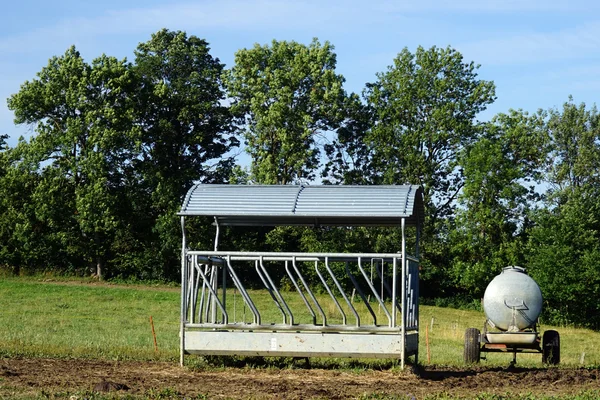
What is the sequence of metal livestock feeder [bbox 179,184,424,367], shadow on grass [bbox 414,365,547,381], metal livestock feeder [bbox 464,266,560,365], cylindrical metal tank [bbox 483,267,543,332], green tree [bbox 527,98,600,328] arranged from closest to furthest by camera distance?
metal livestock feeder [bbox 179,184,424,367] < shadow on grass [bbox 414,365,547,381] < metal livestock feeder [bbox 464,266,560,365] < cylindrical metal tank [bbox 483,267,543,332] < green tree [bbox 527,98,600,328]

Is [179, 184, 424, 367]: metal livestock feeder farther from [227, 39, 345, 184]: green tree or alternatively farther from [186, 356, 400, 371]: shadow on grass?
[227, 39, 345, 184]: green tree

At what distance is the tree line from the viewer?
5494 cm

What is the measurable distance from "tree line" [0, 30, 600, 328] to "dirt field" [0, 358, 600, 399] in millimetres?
33730

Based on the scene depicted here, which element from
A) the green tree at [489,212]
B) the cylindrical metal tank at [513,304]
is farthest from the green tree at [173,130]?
the cylindrical metal tank at [513,304]

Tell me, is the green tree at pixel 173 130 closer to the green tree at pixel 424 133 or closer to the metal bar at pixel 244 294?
the green tree at pixel 424 133

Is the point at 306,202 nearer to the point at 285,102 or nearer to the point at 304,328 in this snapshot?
the point at 304,328

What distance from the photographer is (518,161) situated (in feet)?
195

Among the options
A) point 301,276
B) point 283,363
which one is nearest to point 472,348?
point 283,363

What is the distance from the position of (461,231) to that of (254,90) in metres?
15.1

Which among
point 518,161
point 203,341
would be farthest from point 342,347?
point 518,161

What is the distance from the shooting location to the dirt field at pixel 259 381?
15141mm

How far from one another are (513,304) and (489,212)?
109ft

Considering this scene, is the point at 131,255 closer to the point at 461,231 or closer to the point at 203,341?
the point at 461,231

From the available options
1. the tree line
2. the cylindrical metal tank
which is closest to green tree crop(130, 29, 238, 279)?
the tree line
